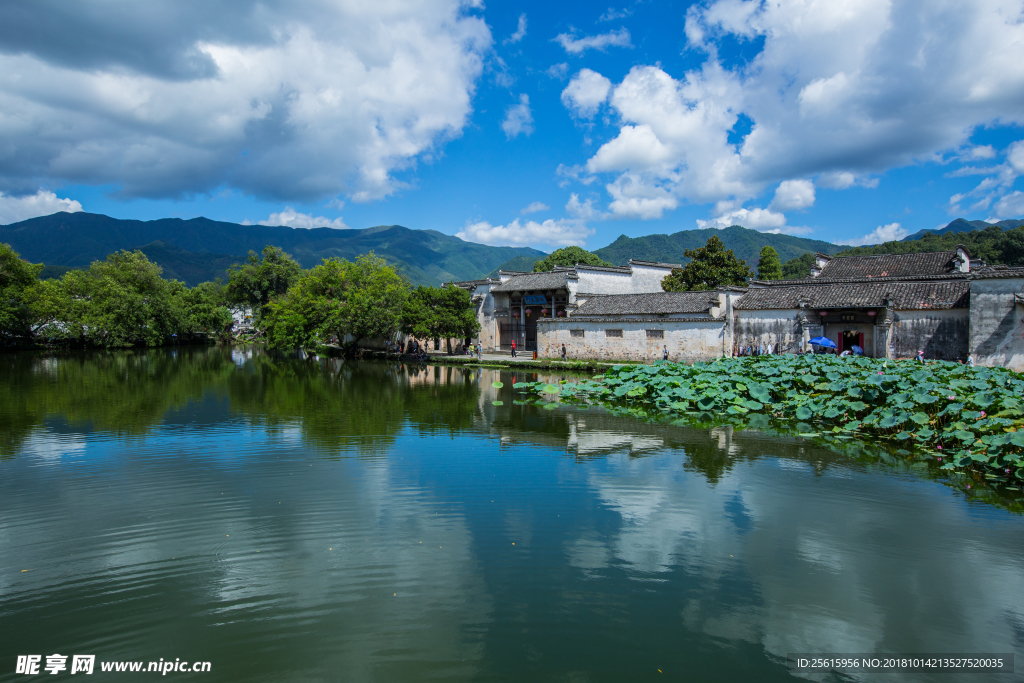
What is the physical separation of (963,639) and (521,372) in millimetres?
20066

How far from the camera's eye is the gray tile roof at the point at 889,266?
77.2 feet

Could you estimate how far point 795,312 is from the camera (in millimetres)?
21406

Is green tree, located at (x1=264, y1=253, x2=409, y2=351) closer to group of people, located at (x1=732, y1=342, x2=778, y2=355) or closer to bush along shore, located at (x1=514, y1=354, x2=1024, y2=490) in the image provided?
bush along shore, located at (x1=514, y1=354, x2=1024, y2=490)

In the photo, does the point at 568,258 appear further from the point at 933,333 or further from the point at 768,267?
the point at 933,333

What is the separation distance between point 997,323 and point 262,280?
5323cm

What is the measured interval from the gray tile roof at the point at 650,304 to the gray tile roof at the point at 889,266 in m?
7.01

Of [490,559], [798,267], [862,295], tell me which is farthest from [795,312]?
[798,267]

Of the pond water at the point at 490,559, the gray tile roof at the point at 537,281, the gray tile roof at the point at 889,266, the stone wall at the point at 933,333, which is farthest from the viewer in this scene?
the gray tile roof at the point at 537,281

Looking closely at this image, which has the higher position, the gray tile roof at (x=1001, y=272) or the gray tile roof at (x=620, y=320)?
the gray tile roof at (x=1001, y=272)

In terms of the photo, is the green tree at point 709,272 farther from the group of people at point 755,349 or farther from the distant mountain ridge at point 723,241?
the distant mountain ridge at point 723,241

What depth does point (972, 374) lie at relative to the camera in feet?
37.5

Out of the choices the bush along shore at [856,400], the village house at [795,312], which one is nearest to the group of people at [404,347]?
the village house at [795,312]

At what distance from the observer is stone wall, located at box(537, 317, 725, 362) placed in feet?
74.7

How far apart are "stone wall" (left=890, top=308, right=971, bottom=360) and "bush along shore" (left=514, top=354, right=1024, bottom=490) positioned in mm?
5693
